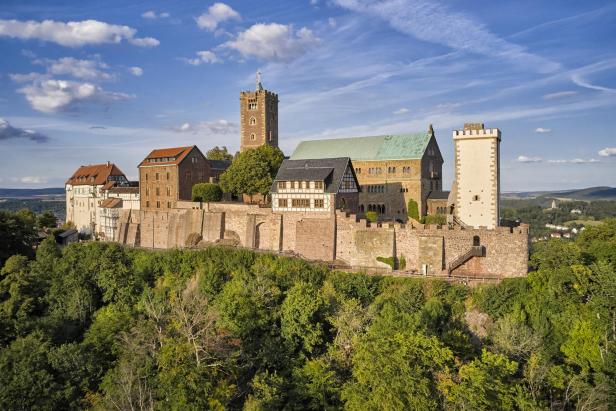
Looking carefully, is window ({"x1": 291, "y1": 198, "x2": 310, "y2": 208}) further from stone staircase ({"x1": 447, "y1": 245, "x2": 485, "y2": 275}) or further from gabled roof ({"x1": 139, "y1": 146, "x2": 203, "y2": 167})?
gabled roof ({"x1": 139, "y1": 146, "x2": 203, "y2": 167})

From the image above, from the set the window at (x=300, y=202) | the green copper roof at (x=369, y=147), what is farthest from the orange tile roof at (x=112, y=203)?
the window at (x=300, y=202)

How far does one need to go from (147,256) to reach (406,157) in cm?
2680

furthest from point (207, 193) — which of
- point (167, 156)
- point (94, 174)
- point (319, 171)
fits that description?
point (94, 174)

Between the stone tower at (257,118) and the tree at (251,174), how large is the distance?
1307 centimetres

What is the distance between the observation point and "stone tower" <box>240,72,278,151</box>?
66562mm

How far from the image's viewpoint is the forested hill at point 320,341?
22.3m

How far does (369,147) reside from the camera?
184 feet

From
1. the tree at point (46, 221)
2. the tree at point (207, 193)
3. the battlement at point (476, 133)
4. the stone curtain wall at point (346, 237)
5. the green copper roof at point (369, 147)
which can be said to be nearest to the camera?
the stone curtain wall at point (346, 237)

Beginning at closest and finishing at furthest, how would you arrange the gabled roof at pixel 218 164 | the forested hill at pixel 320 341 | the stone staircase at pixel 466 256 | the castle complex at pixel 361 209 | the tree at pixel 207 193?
the forested hill at pixel 320 341, the stone staircase at pixel 466 256, the castle complex at pixel 361 209, the tree at pixel 207 193, the gabled roof at pixel 218 164

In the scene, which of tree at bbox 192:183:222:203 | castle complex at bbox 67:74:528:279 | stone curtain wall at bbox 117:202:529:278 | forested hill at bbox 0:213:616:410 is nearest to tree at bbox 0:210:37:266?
castle complex at bbox 67:74:528:279

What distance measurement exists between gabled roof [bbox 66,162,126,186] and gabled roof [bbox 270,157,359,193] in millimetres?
34444

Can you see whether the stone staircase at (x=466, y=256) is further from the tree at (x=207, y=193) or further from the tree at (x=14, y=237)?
the tree at (x=14, y=237)

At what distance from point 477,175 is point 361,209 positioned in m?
15.4

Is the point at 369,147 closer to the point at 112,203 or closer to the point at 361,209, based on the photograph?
the point at 361,209
